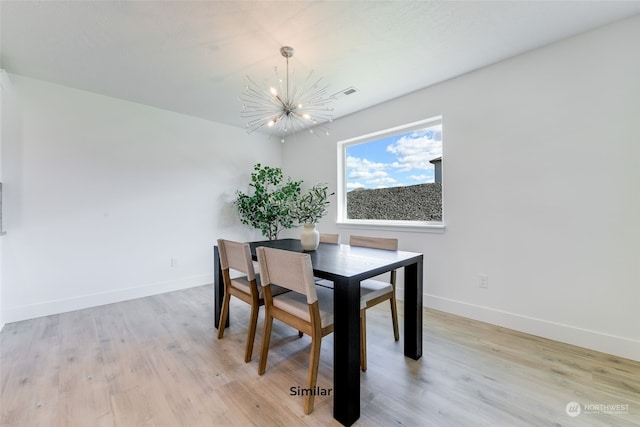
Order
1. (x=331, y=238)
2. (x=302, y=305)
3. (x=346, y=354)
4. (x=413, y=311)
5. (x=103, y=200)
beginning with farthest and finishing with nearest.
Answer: (x=103, y=200) → (x=331, y=238) → (x=413, y=311) → (x=302, y=305) → (x=346, y=354)

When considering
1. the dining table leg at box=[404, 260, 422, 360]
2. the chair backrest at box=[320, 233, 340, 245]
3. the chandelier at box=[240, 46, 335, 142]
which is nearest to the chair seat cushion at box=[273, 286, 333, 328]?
the dining table leg at box=[404, 260, 422, 360]

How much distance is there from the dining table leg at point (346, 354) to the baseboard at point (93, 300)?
10.0ft

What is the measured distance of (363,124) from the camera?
3.54 m

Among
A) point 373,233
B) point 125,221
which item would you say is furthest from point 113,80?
point 373,233

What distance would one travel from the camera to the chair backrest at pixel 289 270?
1.42 m

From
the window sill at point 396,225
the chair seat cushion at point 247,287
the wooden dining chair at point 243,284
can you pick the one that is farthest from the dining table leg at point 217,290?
the window sill at point 396,225

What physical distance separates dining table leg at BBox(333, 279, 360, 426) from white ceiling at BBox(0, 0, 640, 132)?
1.88 metres

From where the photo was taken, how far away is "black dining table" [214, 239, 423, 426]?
1.33 meters

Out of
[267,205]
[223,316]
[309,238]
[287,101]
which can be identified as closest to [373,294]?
[309,238]

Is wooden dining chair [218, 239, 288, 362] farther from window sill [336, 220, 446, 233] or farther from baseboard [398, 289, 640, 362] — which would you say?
baseboard [398, 289, 640, 362]

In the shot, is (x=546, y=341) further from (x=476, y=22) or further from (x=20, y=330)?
(x=20, y=330)

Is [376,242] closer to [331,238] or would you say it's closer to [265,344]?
[331,238]

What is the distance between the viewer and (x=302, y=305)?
1.60m

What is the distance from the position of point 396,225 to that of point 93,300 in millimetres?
3700
